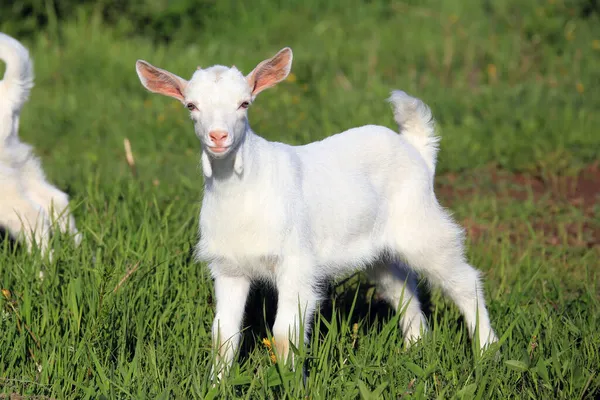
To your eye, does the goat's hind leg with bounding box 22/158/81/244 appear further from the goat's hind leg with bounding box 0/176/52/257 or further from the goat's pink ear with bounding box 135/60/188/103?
the goat's pink ear with bounding box 135/60/188/103

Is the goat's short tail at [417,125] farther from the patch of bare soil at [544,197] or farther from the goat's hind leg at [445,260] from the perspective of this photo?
the patch of bare soil at [544,197]

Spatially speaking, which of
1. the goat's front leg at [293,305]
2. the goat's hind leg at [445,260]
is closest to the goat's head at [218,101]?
the goat's front leg at [293,305]

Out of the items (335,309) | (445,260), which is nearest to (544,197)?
(445,260)

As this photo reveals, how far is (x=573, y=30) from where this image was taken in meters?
10.4

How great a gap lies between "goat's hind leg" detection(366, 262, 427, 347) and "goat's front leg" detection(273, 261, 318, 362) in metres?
0.92

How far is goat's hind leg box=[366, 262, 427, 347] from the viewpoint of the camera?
4656mm

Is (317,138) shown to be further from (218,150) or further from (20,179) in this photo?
(218,150)

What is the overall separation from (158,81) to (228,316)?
3.44 ft

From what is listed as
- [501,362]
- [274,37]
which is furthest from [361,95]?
[501,362]

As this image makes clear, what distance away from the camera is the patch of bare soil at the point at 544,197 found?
6.39 meters

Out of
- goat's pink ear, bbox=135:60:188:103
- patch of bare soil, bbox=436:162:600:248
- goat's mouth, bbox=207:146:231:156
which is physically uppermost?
goat's pink ear, bbox=135:60:188:103

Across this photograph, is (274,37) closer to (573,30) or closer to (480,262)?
(573,30)

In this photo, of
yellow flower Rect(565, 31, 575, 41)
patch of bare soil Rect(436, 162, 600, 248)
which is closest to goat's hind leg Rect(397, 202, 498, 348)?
patch of bare soil Rect(436, 162, 600, 248)

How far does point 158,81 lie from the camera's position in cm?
378
